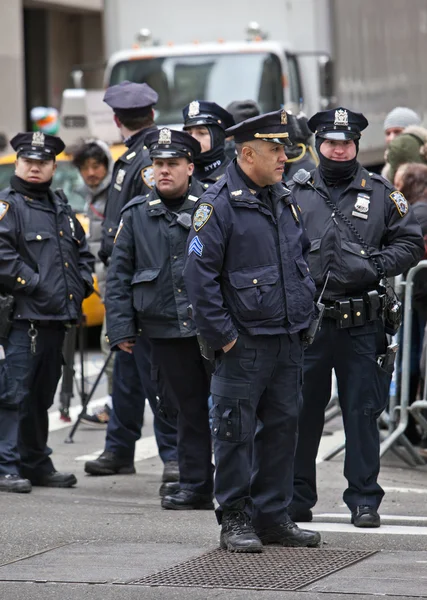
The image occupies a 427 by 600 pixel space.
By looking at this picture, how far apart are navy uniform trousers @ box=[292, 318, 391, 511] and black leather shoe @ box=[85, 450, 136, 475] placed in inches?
85.3

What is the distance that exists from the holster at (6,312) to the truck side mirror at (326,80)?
30.0 ft

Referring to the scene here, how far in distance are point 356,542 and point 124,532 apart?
1154 mm

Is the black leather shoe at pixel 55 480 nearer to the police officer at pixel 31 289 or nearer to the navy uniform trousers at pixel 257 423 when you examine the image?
the police officer at pixel 31 289

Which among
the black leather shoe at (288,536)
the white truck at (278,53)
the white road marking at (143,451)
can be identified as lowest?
the white road marking at (143,451)

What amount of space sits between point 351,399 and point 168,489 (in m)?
1.48

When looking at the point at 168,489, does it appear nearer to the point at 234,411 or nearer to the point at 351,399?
the point at 351,399

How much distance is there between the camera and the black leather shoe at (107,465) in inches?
365

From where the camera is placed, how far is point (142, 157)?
8.80m

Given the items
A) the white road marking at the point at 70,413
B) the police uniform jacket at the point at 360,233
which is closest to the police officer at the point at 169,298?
the police uniform jacket at the point at 360,233

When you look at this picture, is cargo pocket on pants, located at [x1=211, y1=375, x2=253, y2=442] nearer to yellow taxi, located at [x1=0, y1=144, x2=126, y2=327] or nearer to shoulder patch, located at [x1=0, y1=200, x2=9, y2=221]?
shoulder patch, located at [x1=0, y1=200, x2=9, y2=221]

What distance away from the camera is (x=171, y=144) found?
7781mm

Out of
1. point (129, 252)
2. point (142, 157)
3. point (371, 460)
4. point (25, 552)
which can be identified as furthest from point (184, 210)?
point (25, 552)

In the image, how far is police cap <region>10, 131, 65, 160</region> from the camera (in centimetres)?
854

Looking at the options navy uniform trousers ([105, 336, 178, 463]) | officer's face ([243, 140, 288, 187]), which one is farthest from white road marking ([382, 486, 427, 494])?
officer's face ([243, 140, 288, 187])
